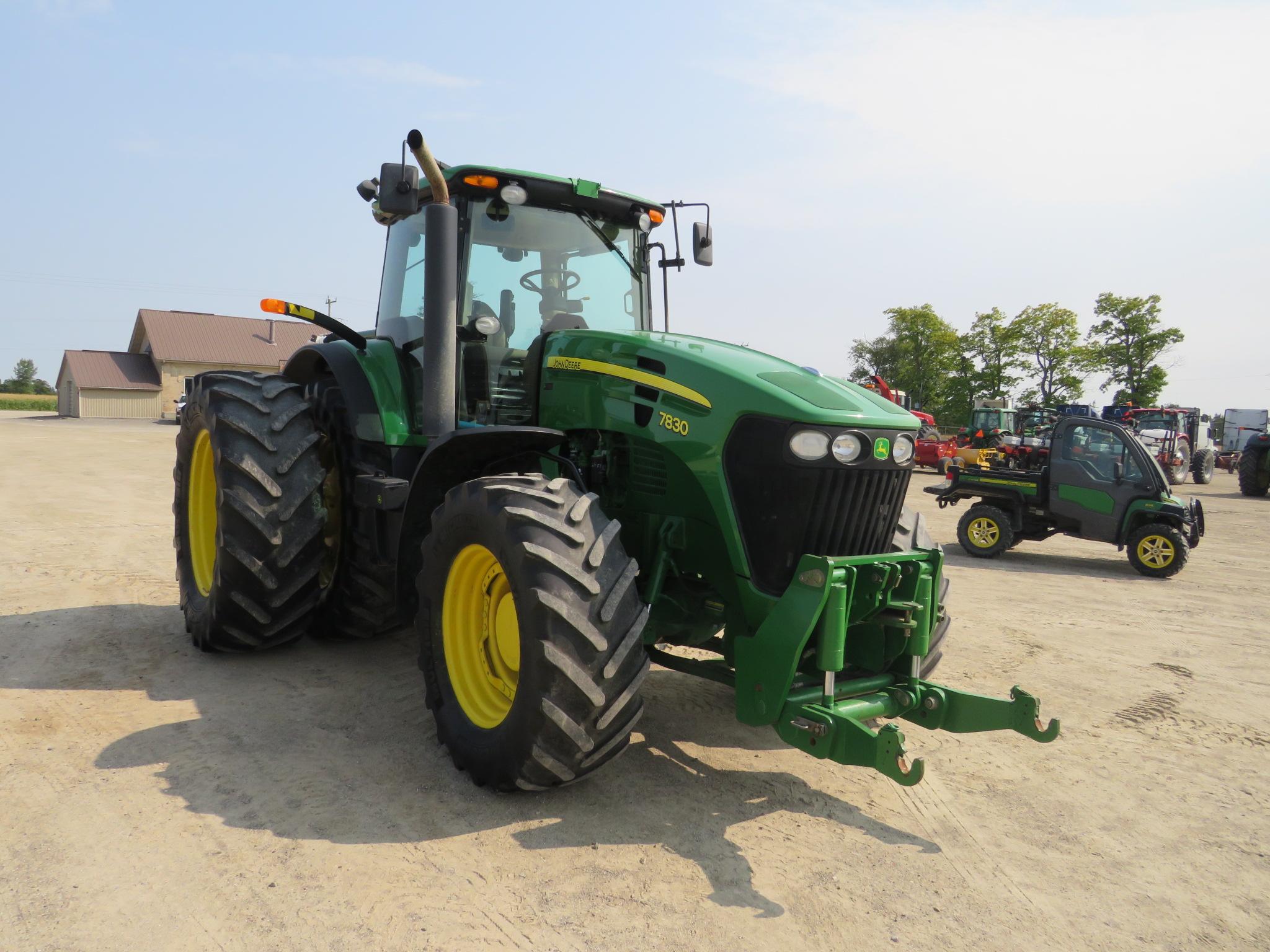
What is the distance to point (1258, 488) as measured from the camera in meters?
21.3

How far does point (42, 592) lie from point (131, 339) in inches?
2011

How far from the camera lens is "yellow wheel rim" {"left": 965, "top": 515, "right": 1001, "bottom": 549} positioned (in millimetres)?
10898

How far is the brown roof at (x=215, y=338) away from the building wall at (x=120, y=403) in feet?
7.58

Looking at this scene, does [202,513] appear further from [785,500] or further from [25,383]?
[25,383]

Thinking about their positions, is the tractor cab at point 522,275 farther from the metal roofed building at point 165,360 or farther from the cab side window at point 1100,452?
the metal roofed building at point 165,360

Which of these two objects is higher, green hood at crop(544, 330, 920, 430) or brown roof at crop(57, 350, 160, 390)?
brown roof at crop(57, 350, 160, 390)

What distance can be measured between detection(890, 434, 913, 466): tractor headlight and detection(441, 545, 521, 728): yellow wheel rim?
1.60 metres

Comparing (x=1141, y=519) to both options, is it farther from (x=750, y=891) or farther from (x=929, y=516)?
(x=750, y=891)

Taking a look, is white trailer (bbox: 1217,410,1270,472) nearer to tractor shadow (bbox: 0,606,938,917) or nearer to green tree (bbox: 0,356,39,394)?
tractor shadow (bbox: 0,606,938,917)

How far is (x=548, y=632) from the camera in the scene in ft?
A: 9.89

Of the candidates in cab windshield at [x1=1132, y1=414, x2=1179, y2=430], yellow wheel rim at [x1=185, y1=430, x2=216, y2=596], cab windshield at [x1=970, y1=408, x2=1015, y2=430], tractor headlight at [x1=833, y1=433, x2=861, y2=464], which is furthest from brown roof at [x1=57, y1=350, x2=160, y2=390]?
tractor headlight at [x1=833, y1=433, x2=861, y2=464]

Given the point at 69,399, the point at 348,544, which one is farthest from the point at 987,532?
the point at 69,399

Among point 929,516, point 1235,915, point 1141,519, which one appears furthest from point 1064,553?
point 1235,915

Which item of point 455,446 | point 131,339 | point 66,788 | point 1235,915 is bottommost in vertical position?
point 1235,915
